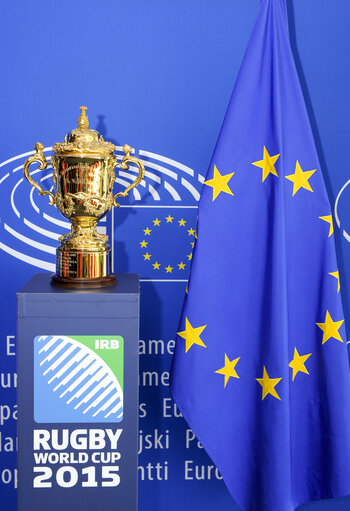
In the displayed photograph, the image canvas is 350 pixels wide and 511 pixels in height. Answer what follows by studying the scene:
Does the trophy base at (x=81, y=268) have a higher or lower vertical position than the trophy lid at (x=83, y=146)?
lower

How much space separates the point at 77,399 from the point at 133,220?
0.65 metres

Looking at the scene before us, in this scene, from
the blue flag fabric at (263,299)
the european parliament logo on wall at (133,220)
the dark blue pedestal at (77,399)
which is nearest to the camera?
the dark blue pedestal at (77,399)

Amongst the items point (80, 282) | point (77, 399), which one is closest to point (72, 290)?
point (80, 282)

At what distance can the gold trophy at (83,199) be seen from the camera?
136 cm

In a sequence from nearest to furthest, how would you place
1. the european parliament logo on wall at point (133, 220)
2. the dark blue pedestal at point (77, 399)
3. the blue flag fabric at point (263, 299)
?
1. the dark blue pedestal at point (77, 399)
2. the blue flag fabric at point (263, 299)
3. the european parliament logo on wall at point (133, 220)

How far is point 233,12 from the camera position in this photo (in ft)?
5.74

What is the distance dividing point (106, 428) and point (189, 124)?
3.15 feet

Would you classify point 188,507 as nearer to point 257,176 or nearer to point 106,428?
point 106,428

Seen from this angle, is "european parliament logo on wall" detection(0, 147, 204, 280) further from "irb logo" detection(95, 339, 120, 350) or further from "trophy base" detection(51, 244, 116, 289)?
"irb logo" detection(95, 339, 120, 350)

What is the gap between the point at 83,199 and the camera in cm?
138

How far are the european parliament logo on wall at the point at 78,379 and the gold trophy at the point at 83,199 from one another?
0.16m

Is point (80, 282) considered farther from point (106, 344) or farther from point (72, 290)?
point (106, 344)

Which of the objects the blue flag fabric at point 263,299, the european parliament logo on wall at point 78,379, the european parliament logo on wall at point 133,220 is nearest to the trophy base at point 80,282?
the european parliament logo on wall at point 78,379

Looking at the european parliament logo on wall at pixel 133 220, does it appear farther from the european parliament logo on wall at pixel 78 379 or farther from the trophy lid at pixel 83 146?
the european parliament logo on wall at pixel 78 379
